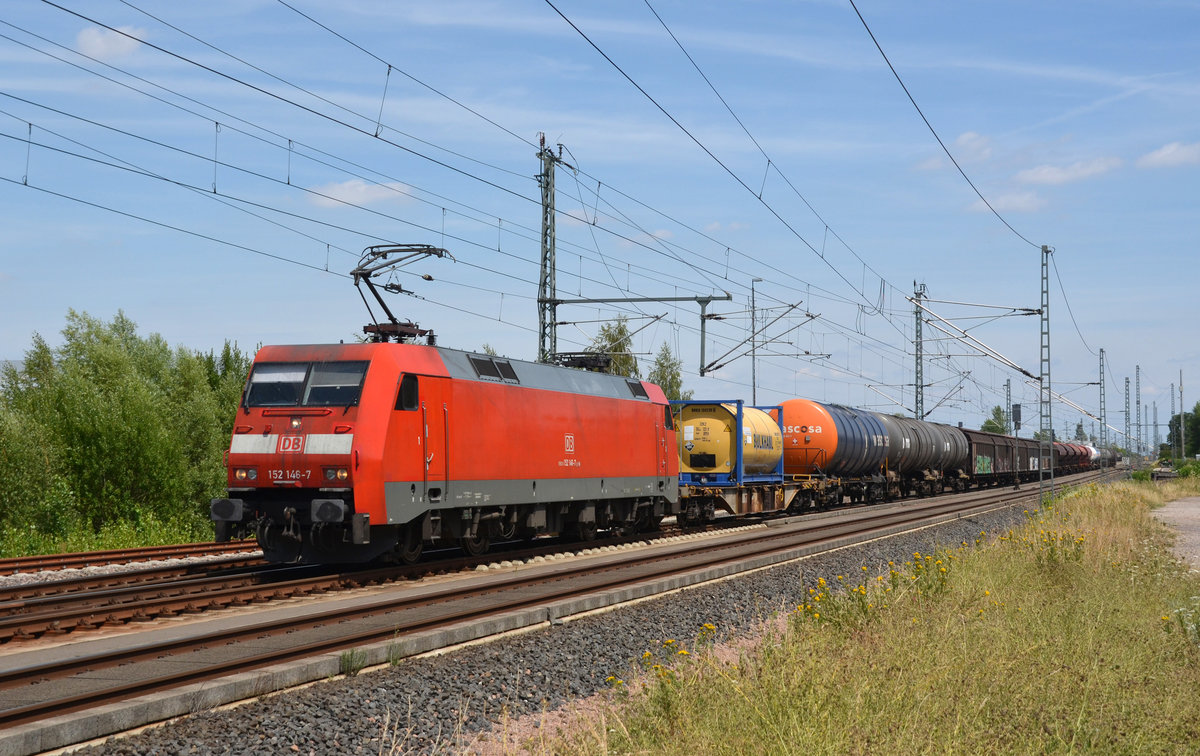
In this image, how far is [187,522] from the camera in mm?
26078

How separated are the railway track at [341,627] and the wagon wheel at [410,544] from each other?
1296 mm

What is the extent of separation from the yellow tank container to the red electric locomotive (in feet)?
29.9

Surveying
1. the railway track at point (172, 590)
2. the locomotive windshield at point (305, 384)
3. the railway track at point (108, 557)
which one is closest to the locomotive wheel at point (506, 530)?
the railway track at point (172, 590)

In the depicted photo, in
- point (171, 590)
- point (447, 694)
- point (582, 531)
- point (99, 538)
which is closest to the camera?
point (447, 694)

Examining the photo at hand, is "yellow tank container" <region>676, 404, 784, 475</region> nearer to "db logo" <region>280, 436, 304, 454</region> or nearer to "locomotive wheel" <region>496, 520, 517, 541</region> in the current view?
"locomotive wheel" <region>496, 520, 517, 541</region>

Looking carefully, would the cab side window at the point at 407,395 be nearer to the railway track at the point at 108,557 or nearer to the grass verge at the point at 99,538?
the railway track at the point at 108,557

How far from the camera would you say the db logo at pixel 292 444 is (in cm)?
1498

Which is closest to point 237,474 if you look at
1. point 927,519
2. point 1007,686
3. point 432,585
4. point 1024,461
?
point 432,585

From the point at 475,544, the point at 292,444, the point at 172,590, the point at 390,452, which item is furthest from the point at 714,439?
the point at 172,590

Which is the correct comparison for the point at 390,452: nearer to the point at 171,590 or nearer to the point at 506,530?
the point at 171,590

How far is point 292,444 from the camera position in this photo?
1505 centimetres

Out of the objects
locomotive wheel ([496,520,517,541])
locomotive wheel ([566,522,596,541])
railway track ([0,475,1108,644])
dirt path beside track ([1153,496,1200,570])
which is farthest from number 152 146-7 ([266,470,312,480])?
dirt path beside track ([1153,496,1200,570])

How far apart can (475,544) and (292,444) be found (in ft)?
15.8

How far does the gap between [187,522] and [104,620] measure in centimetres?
1523
